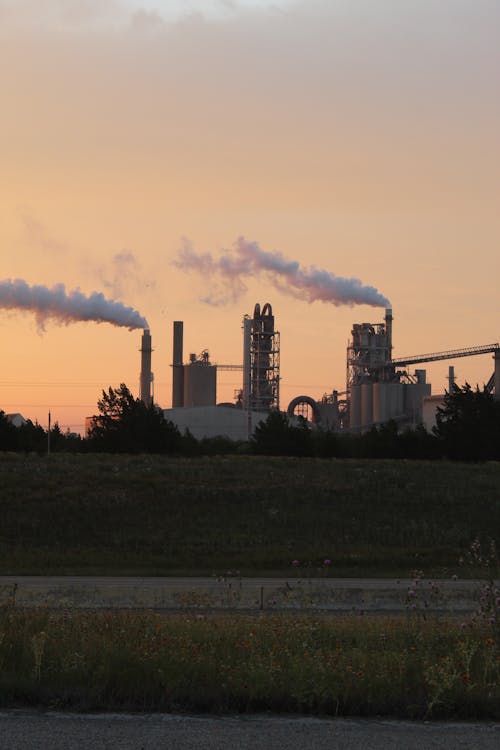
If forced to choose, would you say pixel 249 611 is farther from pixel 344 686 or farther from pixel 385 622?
pixel 344 686

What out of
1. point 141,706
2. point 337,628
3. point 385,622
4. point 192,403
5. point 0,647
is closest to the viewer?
point 141,706

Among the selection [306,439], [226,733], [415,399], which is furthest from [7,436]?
[226,733]

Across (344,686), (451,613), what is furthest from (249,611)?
(344,686)

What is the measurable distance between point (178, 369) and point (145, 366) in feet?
21.3

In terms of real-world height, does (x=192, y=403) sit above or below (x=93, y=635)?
above

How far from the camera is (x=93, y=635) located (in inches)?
415

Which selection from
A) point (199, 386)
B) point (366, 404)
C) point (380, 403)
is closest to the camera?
point (380, 403)

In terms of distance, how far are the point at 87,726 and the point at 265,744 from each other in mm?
1424

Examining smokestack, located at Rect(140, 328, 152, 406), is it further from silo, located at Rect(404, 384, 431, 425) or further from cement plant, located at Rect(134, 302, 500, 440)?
silo, located at Rect(404, 384, 431, 425)

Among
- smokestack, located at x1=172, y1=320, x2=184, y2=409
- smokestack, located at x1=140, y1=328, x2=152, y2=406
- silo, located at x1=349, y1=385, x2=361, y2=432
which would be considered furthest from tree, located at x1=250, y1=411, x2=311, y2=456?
silo, located at x1=349, y1=385, x2=361, y2=432

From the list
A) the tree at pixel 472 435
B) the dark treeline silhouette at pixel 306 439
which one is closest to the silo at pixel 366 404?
the dark treeline silhouette at pixel 306 439

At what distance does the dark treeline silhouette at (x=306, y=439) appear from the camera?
64.3 meters

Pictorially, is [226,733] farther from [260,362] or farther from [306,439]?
[260,362]

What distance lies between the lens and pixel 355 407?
110m
